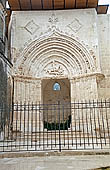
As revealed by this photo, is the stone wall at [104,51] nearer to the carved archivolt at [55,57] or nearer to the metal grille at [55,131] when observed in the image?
the carved archivolt at [55,57]

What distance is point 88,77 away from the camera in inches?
453

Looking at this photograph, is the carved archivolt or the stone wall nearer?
the carved archivolt

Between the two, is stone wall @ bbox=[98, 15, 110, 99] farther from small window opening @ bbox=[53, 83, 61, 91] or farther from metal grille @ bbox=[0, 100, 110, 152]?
small window opening @ bbox=[53, 83, 61, 91]

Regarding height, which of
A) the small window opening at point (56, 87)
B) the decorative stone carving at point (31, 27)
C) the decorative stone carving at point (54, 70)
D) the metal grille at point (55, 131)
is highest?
the decorative stone carving at point (31, 27)

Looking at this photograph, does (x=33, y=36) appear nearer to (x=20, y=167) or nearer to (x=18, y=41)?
(x=18, y=41)

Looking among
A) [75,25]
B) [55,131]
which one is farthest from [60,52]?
[55,131]

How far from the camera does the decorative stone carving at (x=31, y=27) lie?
1229 cm

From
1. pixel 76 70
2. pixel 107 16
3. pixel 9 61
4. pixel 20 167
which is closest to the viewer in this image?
pixel 20 167

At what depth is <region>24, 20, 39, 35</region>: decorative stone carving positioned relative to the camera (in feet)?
40.3

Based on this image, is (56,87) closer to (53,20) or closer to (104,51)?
→ (104,51)

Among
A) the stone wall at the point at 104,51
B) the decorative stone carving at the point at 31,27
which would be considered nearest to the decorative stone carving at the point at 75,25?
the stone wall at the point at 104,51

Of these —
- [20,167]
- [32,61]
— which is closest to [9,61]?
[32,61]

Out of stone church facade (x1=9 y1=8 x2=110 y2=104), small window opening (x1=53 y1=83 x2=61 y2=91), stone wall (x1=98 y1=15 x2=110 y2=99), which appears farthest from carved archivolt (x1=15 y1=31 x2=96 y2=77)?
small window opening (x1=53 y1=83 x2=61 y2=91)

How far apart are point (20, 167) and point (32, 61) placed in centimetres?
847
